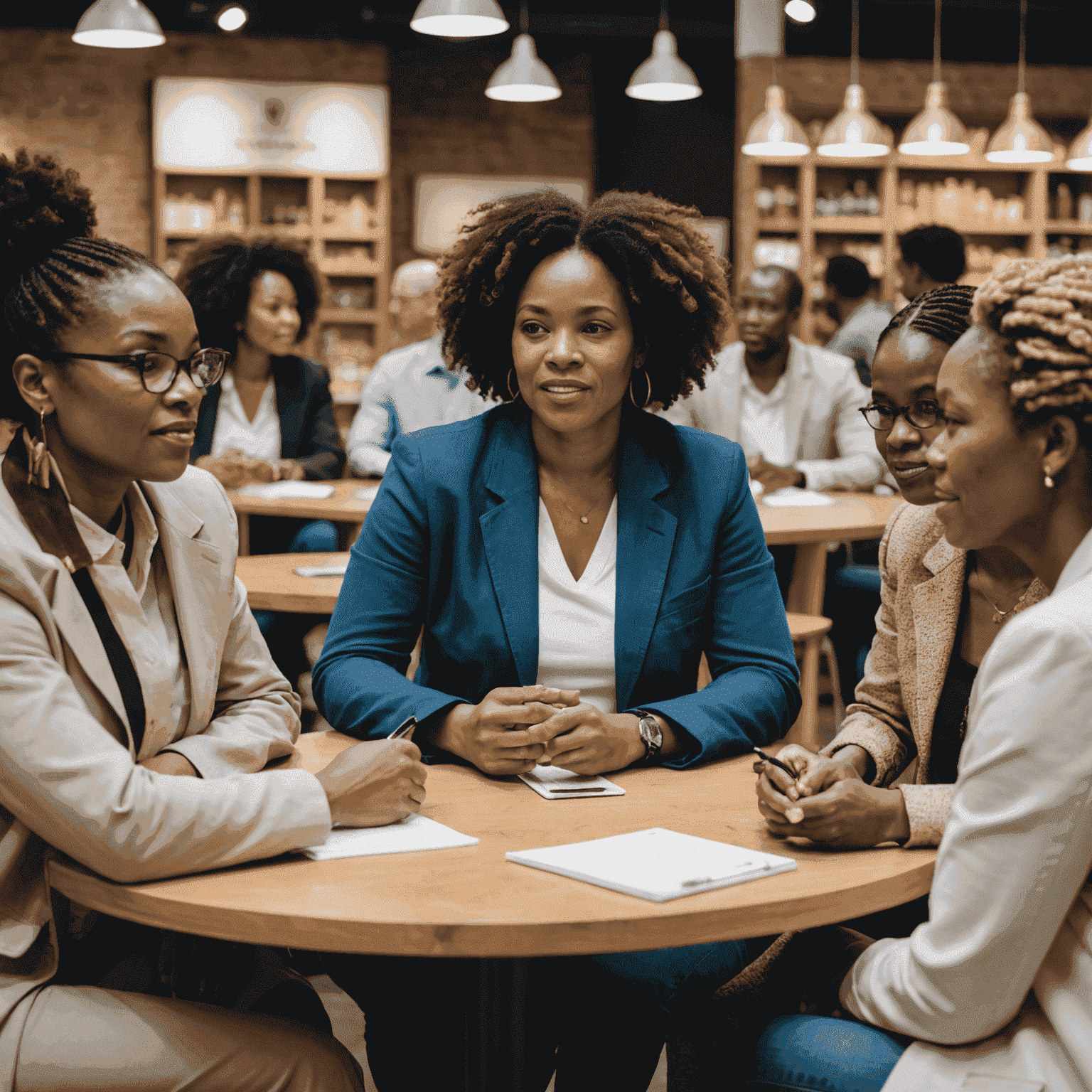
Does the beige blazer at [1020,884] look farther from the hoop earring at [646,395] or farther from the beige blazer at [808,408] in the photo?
the beige blazer at [808,408]

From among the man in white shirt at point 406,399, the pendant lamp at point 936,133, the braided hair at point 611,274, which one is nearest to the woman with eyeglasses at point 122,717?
the braided hair at point 611,274

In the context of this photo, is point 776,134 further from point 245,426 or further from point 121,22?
point 245,426

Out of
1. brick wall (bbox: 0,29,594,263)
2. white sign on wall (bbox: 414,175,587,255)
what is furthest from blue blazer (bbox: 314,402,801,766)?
white sign on wall (bbox: 414,175,587,255)

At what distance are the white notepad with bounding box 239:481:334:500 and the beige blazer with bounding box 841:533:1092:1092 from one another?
11.8 ft

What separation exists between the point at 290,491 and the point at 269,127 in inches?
224

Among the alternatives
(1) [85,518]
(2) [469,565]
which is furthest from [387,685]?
(1) [85,518]

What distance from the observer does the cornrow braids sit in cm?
198

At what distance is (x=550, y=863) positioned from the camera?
1426mm

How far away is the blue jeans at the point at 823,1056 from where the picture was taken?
54.2 inches

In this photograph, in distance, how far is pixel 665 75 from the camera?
6.49 metres

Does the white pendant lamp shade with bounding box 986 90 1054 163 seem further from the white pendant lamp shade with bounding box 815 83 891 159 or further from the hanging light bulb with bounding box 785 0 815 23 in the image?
the hanging light bulb with bounding box 785 0 815 23

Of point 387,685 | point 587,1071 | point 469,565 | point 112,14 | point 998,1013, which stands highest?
point 112,14

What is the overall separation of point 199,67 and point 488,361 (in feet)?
26.9

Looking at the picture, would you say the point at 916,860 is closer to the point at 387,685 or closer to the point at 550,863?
the point at 550,863
